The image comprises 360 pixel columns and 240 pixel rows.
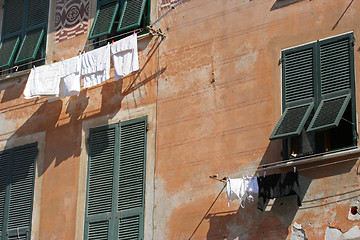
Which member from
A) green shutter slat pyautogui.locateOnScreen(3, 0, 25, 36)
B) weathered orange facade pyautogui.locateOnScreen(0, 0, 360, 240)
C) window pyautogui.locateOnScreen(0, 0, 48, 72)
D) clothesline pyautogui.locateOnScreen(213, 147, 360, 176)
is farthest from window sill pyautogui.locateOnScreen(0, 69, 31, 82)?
clothesline pyautogui.locateOnScreen(213, 147, 360, 176)

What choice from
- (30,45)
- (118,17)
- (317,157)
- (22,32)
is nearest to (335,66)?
(317,157)

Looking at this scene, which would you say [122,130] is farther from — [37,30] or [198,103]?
[37,30]

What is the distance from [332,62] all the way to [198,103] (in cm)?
274

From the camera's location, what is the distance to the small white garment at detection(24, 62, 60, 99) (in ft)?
67.1

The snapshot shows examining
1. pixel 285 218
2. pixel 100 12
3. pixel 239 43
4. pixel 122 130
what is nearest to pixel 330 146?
pixel 285 218

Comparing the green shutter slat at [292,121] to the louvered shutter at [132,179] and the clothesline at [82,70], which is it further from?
the clothesline at [82,70]

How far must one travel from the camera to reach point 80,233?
19594 mm

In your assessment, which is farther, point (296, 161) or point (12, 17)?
point (12, 17)

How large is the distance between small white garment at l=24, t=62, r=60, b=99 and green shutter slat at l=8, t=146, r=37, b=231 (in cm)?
119

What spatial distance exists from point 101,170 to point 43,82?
223cm

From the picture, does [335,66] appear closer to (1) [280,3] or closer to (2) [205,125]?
(1) [280,3]

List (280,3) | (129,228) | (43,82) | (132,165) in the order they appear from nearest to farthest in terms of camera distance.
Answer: (280,3) < (129,228) < (132,165) < (43,82)

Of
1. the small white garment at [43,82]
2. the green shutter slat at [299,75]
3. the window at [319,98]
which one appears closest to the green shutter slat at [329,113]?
the window at [319,98]

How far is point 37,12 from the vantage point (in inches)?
881
